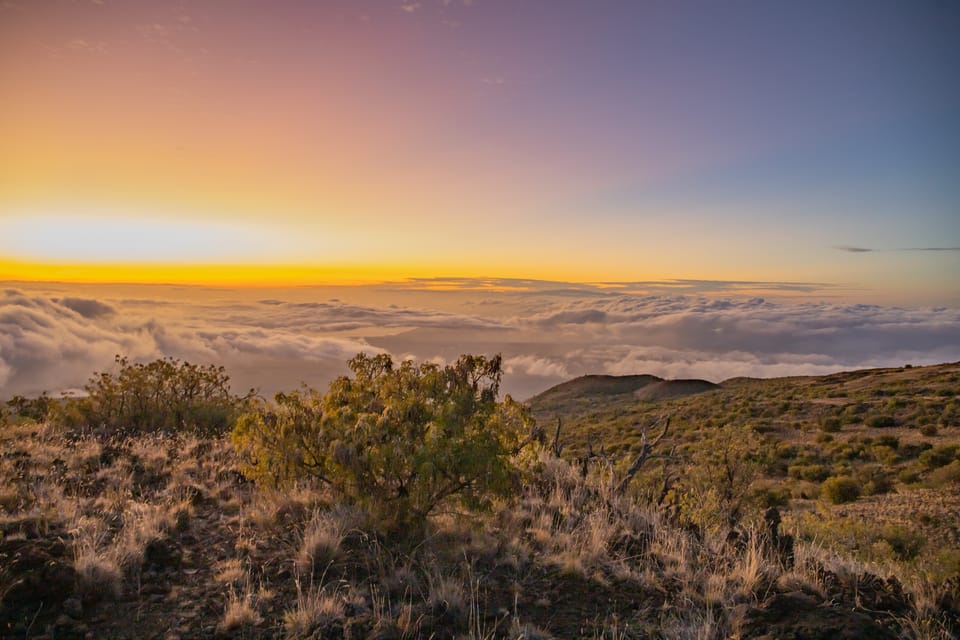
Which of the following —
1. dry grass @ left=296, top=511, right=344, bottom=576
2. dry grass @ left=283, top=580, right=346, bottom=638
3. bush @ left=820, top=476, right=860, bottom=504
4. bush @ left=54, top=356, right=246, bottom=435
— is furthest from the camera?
bush @ left=820, top=476, right=860, bottom=504

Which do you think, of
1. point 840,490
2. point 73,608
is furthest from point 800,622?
point 840,490

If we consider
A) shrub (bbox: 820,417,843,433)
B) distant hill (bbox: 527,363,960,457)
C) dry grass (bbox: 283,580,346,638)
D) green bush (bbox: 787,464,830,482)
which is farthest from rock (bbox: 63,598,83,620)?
shrub (bbox: 820,417,843,433)

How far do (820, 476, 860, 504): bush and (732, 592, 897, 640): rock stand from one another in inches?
711

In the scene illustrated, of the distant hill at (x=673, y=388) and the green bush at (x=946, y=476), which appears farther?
the distant hill at (x=673, y=388)

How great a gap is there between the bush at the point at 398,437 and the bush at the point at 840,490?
60.4 ft

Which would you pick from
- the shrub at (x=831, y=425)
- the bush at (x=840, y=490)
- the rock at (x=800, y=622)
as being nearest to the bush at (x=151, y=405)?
the rock at (x=800, y=622)

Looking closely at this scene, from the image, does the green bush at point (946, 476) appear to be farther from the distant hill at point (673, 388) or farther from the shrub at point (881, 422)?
the distant hill at point (673, 388)

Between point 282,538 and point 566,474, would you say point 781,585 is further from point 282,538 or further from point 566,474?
point 282,538

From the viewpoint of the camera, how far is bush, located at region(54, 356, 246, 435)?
44.0 feet

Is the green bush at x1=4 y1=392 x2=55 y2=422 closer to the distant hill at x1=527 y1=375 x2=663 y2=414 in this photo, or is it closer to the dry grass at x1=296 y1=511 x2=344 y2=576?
the dry grass at x1=296 y1=511 x2=344 y2=576

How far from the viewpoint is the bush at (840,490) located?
752 inches

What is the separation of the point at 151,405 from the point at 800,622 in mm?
15285

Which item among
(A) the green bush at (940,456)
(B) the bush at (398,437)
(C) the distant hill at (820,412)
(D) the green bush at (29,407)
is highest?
(B) the bush at (398,437)

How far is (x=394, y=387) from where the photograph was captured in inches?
244
